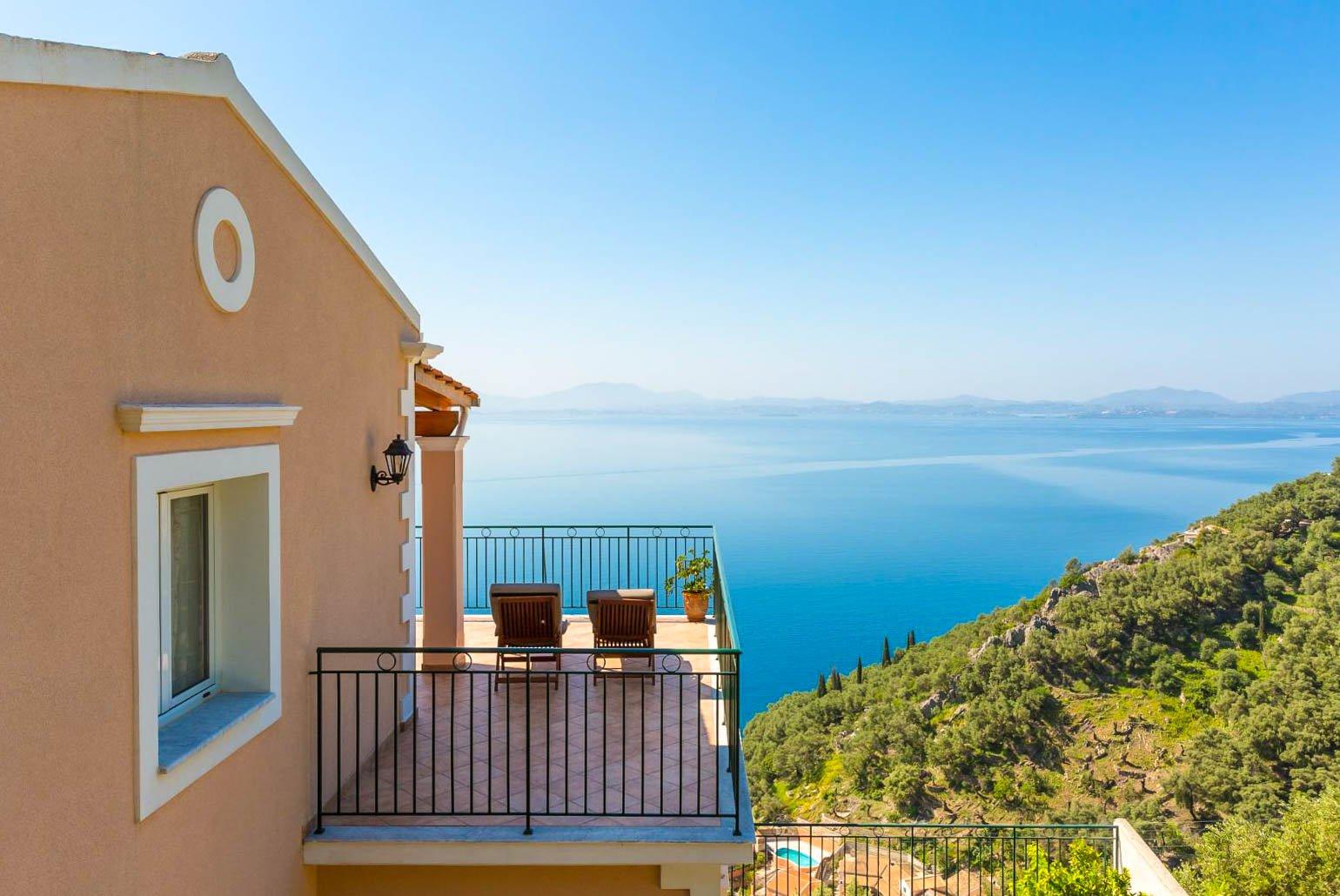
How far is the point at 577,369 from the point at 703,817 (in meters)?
151

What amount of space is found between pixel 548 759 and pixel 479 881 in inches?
46.0

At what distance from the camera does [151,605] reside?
123 inches

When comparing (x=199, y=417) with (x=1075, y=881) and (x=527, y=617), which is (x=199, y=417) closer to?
(x=527, y=617)

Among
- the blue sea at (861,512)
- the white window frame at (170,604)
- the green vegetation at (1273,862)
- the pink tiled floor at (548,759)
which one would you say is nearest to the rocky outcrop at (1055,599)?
the blue sea at (861,512)

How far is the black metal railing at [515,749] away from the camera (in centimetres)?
476

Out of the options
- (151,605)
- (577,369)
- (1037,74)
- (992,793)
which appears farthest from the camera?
(577,369)

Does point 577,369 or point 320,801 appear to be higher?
point 577,369

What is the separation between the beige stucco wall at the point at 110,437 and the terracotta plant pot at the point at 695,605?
5.99 meters

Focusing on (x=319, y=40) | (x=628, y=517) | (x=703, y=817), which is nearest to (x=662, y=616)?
(x=703, y=817)

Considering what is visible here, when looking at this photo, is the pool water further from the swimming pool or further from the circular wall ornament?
Result: the circular wall ornament

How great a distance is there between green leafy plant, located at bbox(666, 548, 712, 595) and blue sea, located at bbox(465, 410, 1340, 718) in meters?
22.8

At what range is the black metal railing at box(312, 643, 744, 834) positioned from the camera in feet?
15.6

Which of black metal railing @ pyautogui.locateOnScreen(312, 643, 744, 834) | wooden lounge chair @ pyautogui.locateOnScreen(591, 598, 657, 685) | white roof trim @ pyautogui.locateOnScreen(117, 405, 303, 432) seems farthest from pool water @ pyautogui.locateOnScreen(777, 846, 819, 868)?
white roof trim @ pyautogui.locateOnScreen(117, 405, 303, 432)

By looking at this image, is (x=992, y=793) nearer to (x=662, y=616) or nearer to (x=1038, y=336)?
(x=662, y=616)
